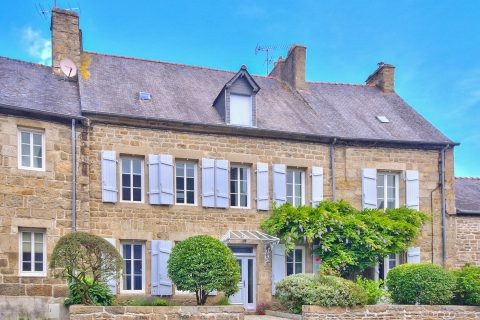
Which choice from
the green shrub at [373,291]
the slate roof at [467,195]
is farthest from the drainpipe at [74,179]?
the slate roof at [467,195]

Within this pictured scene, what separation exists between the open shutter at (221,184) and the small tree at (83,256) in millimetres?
5004

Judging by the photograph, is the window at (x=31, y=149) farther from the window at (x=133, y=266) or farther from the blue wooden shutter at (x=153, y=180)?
the window at (x=133, y=266)

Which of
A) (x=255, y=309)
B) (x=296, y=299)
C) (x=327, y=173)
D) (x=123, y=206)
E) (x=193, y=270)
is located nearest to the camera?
(x=193, y=270)

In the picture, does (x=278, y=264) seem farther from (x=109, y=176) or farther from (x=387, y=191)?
(x=109, y=176)

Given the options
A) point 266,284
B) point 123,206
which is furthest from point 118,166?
point 266,284

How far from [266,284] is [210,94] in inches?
235

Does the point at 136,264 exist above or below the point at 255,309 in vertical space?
above

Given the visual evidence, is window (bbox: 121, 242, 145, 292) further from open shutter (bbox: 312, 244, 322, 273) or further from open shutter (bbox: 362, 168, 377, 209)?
open shutter (bbox: 362, 168, 377, 209)

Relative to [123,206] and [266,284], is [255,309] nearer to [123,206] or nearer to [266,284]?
[266,284]

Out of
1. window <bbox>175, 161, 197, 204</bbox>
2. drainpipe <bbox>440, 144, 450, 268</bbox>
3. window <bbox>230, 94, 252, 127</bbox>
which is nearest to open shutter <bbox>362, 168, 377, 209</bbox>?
drainpipe <bbox>440, 144, 450, 268</bbox>

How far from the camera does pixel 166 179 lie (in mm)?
16188

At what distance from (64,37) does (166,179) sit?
516 cm

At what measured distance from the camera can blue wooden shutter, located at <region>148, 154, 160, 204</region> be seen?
16047mm

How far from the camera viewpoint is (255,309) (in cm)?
1684
